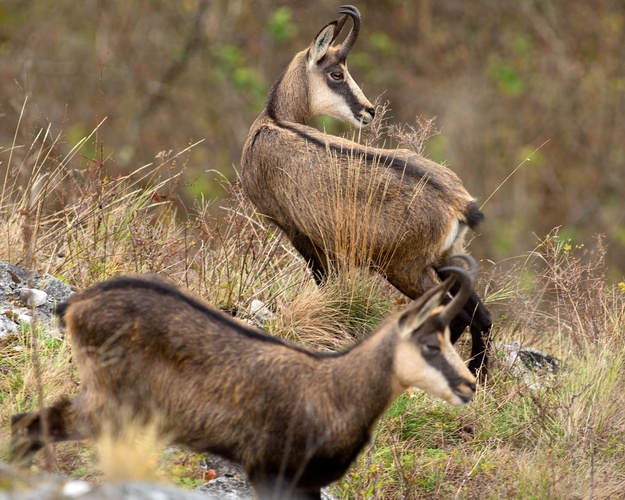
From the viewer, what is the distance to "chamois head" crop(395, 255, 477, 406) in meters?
5.30

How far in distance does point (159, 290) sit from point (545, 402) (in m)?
2.99

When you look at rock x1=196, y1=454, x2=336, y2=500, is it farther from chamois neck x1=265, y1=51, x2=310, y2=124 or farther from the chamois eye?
chamois neck x1=265, y1=51, x2=310, y2=124

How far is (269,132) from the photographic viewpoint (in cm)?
809

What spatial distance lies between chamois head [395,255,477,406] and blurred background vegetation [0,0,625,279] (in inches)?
530

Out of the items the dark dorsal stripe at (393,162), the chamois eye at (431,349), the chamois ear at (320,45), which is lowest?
the chamois eye at (431,349)

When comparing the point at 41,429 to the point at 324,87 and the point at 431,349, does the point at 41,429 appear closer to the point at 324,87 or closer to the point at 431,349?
the point at 431,349

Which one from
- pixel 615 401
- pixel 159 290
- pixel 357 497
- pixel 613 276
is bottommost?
pixel 613 276

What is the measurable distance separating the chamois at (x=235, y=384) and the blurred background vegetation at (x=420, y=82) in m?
13.4

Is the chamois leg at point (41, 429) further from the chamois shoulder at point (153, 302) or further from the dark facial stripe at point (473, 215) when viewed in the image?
the dark facial stripe at point (473, 215)

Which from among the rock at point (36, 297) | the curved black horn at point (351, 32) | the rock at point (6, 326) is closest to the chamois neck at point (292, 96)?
the curved black horn at point (351, 32)

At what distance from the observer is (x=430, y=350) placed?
17.4 ft

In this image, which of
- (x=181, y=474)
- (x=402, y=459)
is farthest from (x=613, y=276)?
(x=181, y=474)

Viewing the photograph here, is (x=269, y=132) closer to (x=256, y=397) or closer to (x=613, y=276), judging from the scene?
(x=256, y=397)

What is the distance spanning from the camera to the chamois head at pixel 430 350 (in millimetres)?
5297
